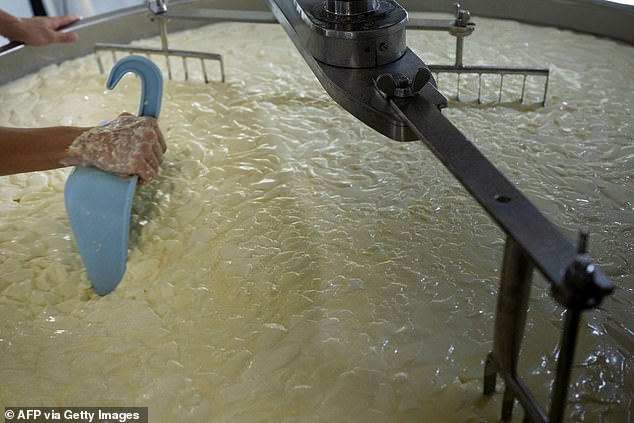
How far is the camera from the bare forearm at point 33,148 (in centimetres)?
155

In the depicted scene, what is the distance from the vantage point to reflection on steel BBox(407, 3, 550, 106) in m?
2.12

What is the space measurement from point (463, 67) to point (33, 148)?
130cm

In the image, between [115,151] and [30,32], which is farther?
[30,32]

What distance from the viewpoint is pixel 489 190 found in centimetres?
100

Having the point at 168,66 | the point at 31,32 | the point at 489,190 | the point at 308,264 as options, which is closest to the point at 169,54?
the point at 168,66

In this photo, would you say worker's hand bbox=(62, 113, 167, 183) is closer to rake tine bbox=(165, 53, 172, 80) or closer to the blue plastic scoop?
the blue plastic scoop

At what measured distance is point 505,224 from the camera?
95cm

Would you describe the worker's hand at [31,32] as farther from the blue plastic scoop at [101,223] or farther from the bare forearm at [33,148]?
the blue plastic scoop at [101,223]

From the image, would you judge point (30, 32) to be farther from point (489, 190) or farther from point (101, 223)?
point (489, 190)

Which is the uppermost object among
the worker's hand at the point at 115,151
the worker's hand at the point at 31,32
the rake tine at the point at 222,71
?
the worker's hand at the point at 31,32

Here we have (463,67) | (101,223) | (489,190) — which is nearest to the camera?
(489,190)

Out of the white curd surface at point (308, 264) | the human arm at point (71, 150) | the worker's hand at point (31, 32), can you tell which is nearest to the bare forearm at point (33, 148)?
the human arm at point (71, 150)

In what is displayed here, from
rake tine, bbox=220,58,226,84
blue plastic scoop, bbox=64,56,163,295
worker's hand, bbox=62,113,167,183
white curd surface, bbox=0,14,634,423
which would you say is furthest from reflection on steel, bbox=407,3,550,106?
blue plastic scoop, bbox=64,56,163,295

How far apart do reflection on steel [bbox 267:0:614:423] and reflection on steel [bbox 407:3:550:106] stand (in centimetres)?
73
